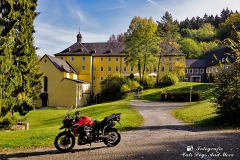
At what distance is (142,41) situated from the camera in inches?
1571

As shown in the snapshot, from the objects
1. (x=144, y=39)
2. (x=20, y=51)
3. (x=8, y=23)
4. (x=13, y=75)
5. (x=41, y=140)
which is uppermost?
(x=144, y=39)

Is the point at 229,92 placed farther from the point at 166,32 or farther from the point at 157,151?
the point at 166,32

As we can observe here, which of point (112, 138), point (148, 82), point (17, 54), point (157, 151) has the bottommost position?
point (157, 151)

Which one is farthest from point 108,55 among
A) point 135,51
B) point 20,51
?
point 20,51

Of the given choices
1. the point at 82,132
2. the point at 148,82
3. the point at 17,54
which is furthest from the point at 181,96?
the point at 82,132

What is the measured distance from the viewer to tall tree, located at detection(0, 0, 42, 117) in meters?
15.2

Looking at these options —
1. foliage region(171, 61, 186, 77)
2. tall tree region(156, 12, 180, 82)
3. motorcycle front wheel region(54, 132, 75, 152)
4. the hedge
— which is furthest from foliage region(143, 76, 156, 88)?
motorcycle front wheel region(54, 132, 75, 152)

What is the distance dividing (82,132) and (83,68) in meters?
47.4

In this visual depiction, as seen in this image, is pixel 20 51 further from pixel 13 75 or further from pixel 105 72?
pixel 105 72

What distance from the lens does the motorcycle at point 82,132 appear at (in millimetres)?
7371

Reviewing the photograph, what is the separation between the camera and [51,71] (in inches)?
1704

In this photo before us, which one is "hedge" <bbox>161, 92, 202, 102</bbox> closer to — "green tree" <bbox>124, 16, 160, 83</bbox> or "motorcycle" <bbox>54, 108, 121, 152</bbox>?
"green tree" <bbox>124, 16, 160, 83</bbox>

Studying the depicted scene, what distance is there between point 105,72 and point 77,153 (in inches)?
1924

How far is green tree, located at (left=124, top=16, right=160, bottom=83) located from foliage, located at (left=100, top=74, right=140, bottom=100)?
14.5 ft
